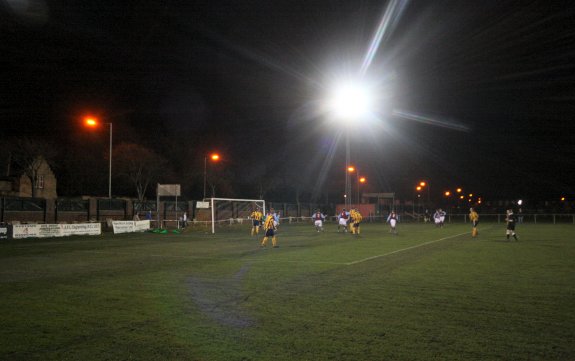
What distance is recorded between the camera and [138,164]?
61.0m

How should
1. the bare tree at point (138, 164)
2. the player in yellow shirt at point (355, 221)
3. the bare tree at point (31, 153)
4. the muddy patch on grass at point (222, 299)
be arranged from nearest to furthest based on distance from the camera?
the muddy patch on grass at point (222, 299) → the player in yellow shirt at point (355, 221) → the bare tree at point (31, 153) → the bare tree at point (138, 164)

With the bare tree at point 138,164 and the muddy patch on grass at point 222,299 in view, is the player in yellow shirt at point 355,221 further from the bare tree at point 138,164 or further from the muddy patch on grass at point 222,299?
the bare tree at point 138,164

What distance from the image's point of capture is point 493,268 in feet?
45.1

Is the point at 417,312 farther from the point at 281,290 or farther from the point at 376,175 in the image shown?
the point at 376,175

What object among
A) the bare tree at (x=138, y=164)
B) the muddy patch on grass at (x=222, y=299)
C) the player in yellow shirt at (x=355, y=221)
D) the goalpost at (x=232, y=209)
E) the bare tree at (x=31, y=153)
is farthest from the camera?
the bare tree at (x=138, y=164)

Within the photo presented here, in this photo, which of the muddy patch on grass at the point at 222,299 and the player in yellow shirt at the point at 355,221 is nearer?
the muddy patch on grass at the point at 222,299

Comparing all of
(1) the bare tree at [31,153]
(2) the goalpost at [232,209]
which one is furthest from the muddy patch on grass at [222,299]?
(1) the bare tree at [31,153]

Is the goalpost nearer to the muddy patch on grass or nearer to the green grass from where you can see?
the green grass

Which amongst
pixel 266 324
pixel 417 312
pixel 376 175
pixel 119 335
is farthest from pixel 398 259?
pixel 376 175

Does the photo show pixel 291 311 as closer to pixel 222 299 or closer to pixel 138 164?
pixel 222 299

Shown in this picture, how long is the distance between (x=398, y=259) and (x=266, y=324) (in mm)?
9923

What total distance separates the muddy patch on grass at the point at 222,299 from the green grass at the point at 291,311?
0.02m

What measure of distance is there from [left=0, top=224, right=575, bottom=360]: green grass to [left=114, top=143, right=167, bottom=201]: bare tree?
46.6 metres

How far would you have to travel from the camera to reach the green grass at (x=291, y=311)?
5.98 meters
